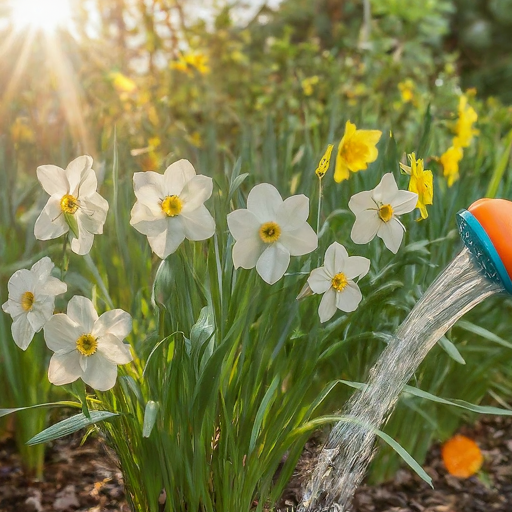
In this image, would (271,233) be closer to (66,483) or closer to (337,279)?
(337,279)

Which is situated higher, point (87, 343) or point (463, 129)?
point (463, 129)

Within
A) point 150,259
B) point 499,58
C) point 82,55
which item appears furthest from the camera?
point 499,58

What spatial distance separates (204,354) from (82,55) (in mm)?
3053

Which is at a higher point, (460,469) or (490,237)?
(490,237)

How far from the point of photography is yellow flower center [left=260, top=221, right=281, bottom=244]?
97 cm

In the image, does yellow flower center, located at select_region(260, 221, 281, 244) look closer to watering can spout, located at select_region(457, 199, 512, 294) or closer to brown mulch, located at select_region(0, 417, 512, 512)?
watering can spout, located at select_region(457, 199, 512, 294)

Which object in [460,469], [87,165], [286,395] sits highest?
[87,165]

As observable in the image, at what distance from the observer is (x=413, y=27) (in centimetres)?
495

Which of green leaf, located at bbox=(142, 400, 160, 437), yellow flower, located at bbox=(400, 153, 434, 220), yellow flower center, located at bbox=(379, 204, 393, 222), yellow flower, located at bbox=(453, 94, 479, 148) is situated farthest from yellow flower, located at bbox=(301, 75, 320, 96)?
green leaf, located at bbox=(142, 400, 160, 437)

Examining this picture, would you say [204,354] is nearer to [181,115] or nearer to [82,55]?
[82,55]

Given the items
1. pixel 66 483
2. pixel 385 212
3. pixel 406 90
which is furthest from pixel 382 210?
pixel 406 90

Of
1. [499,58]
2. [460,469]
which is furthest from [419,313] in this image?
[499,58]

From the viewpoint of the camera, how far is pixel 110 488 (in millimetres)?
1565

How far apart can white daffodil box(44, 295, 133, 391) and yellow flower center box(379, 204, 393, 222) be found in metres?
0.42
